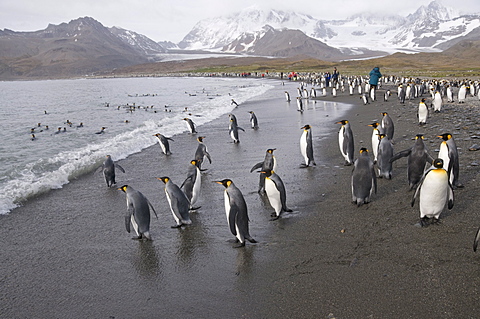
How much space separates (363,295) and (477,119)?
9694 mm

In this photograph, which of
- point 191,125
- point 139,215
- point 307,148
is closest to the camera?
point 139,215

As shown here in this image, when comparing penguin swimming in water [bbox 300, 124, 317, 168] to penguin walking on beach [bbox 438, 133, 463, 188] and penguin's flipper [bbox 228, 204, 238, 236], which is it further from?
penguin's flipper [bbox 228, 204, 238, 236]

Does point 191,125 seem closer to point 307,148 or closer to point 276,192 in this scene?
point 307,148

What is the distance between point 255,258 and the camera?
4242mm

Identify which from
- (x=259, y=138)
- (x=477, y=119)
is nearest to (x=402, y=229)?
(x=259, y=138)

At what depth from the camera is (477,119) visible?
35.2 ft

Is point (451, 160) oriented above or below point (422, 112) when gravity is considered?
below

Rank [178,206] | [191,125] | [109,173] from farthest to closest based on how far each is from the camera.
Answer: [191,125] < [109,173] < [178,206]

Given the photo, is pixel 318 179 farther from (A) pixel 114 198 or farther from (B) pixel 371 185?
(A) pixel 114 198

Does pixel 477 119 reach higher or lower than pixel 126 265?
higher

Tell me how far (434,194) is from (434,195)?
0.01 meters

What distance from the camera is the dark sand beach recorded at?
3389mm

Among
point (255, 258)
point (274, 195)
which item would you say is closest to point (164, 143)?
point (274, 195)

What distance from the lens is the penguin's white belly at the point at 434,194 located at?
4570 millimetres
